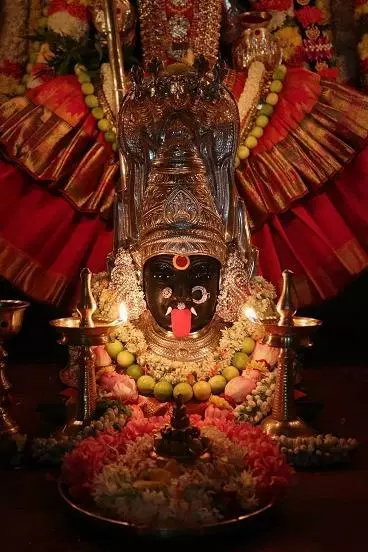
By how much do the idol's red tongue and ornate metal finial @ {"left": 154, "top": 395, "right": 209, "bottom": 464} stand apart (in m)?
0.76

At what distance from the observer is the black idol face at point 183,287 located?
2775 mm

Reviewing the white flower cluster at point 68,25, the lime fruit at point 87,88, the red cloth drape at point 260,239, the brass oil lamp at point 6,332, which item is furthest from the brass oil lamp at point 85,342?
the white flower cluster at point 68,25

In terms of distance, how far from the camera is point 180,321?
8.97ft

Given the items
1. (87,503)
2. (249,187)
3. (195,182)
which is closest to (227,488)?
(87,503)

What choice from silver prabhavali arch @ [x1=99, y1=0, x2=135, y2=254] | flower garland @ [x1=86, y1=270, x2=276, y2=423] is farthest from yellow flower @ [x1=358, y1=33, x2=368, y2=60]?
flower garland @ [x1=86, y1=270, x2=276, y2=423]

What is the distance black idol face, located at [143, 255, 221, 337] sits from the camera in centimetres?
278

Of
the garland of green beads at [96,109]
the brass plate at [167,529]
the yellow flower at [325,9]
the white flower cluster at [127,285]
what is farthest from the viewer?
the yellow flower at [325,9]

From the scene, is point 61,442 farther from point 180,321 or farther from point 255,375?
point 255,375

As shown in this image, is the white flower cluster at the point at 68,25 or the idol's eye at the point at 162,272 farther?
the white flower cluster at the point at 68,25

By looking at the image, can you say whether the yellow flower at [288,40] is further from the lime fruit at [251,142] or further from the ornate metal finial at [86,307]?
the ornate metal finial at [86,307]

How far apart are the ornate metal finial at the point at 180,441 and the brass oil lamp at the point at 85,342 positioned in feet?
1.56

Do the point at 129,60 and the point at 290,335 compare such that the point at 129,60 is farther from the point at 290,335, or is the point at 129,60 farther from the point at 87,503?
the point at 87,503

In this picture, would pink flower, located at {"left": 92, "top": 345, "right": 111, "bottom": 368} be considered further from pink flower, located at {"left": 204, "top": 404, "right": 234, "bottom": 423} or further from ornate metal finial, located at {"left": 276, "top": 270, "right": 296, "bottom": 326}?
ornate metal finial, located at {"left": 276, "top": 270, "right": 296, "bottom": 326}

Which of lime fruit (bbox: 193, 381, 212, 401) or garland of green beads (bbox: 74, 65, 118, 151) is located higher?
garland of green beads (bbox: 74, 65, 118, 151)
